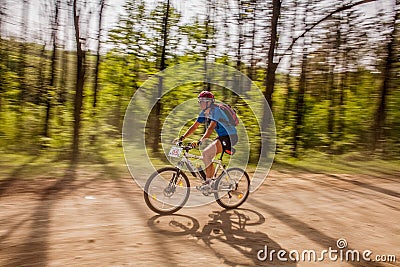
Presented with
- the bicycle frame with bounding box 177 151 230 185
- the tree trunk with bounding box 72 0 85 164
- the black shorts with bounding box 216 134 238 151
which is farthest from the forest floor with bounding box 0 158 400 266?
the tree trunk with bounding box 72 0 85 164

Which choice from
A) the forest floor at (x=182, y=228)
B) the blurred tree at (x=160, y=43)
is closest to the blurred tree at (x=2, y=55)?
the blurred tree at (x=160, y=43)

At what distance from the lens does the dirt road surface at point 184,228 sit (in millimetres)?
4008

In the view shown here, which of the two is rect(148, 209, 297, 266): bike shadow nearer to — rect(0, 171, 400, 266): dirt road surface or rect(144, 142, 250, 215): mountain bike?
rect(0, 171, 400, 266): dirt road surface

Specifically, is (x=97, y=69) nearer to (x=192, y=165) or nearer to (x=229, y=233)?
(x=192, y=165)

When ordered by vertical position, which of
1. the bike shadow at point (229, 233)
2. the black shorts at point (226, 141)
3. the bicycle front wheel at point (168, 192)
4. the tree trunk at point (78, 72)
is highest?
the tree trunk at point (78, 72)

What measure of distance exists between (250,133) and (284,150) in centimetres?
182

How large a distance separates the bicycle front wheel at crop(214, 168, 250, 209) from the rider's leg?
0.71ft

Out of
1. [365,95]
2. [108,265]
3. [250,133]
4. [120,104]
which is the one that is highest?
[365,95]

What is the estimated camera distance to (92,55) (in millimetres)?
15938

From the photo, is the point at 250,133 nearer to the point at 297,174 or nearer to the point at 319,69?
the point at 297,174

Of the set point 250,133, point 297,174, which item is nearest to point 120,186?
point 297,174

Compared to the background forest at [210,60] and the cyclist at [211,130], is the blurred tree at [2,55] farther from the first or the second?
the cyclist at [211,130]

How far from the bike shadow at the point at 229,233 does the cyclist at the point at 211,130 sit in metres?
0.83

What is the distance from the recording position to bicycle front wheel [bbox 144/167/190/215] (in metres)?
5.63
